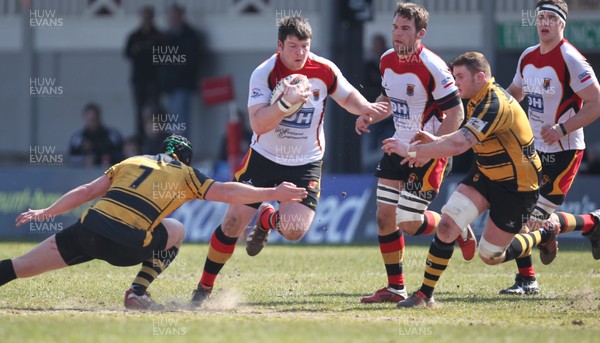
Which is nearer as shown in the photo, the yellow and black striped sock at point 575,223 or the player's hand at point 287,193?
the player's hand at point 287,193

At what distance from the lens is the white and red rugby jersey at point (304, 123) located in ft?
30.6

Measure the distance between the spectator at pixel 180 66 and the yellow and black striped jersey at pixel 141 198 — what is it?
12.0m

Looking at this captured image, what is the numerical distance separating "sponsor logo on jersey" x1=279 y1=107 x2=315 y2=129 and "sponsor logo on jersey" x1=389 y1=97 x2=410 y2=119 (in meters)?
0.84

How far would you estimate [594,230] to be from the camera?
1047 cm

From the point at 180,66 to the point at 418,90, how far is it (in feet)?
38.4

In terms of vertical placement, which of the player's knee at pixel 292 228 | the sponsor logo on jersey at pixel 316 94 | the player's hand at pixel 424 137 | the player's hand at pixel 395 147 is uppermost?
the sponsor logo on jersey at pixel 316 94

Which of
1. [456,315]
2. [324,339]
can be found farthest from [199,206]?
[324,339]

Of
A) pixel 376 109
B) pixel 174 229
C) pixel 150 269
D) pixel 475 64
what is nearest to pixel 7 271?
pixel 150 269

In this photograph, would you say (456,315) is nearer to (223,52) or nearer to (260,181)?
(260,181)

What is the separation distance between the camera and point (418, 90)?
955 centimetres

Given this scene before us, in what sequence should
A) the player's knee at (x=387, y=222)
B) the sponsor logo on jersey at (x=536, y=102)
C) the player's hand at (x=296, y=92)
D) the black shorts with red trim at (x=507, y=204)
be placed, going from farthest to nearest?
the sponsor logo on jersey at (x=536, y=102)
the player's knee at (x=387, y=222)
the black shorts with red trim at (x=507, y=204)
the player's hand at (x=296, y=92)

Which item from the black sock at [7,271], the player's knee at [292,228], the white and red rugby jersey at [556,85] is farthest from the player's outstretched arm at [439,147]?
the black sock at [7,271]

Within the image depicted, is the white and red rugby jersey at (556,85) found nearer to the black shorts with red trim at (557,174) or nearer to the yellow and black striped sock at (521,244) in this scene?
the black shorts with red trim at (557,174)

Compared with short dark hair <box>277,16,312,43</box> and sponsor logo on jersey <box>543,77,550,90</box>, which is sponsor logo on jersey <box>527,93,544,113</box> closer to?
sponsor logo on jersey <box>543,77,550,90</box>
